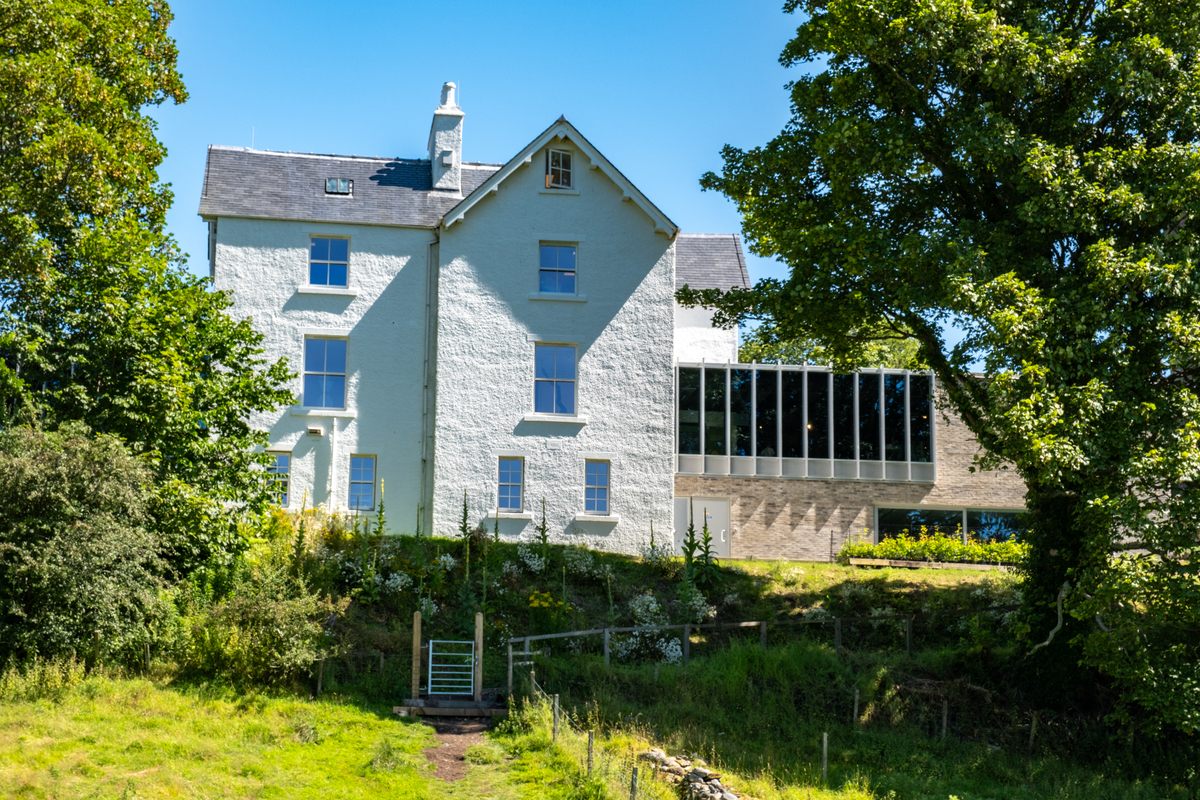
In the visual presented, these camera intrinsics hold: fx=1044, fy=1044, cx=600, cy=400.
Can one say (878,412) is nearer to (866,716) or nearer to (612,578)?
(612,578)

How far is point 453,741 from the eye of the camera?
16750 mm

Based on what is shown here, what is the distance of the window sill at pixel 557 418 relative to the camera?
28.7 m

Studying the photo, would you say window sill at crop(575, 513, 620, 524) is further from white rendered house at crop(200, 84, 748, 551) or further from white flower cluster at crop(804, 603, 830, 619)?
white flower cluster at crop(804, 603, 830, 619)

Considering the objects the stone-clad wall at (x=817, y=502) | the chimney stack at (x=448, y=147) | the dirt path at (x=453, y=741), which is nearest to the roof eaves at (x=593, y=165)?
the chimney stack at (x=448, y=147)

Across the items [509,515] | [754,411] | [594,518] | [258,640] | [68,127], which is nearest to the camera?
[258,640]

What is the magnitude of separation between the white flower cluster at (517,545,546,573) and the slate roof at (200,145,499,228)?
Answer: 994cm

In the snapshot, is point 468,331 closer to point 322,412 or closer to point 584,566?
point 322,412

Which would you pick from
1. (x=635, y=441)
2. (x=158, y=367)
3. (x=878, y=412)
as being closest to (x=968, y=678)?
(x=635, y=441)

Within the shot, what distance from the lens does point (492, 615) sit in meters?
22.6

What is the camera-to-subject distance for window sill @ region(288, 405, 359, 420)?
2825cm

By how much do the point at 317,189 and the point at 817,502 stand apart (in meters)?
17.8

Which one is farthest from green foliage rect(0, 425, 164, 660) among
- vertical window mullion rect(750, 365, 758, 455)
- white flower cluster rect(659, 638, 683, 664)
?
vertical window mullion rect(750, 365, 758, 455)

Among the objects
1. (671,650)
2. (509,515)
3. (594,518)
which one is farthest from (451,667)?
(594,518)

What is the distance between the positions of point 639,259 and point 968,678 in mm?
14791
